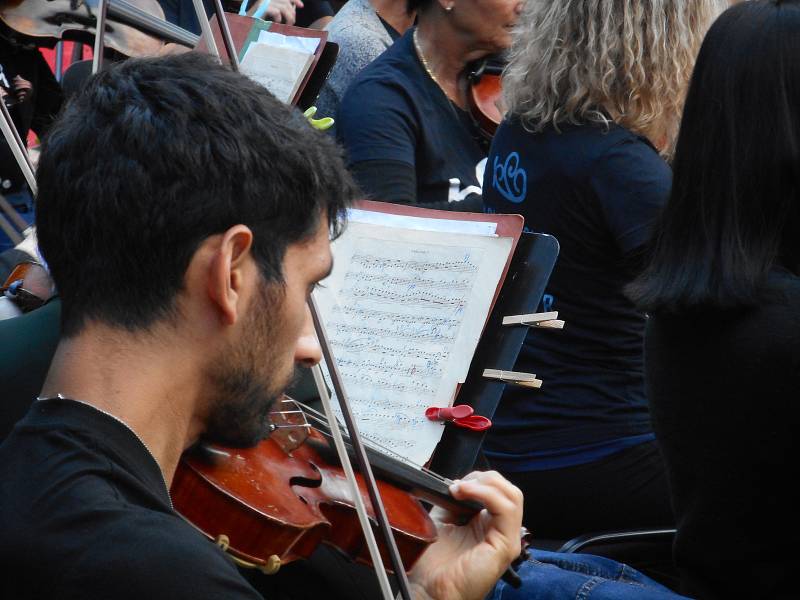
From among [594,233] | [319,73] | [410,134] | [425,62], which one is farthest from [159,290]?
[425,62]

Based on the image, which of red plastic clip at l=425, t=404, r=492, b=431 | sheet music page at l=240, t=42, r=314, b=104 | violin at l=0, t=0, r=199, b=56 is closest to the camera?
red plastic clip at l=425, t=404, r=492, b=431

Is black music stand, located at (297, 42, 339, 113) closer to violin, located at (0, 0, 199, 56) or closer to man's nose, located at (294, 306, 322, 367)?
man's nose, located at (294, 306, 322, 367)

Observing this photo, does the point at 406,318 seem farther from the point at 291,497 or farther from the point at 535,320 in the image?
the point at 291,497

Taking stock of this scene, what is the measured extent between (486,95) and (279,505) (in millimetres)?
1770

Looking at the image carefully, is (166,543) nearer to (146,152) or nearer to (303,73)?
(146,152)

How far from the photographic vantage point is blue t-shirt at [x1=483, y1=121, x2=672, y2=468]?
2.07 metres

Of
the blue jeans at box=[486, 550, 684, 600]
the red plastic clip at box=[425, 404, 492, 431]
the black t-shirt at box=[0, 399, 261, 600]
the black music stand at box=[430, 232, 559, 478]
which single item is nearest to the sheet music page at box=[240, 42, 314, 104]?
the black music stand at box=[430, 232, 559, 478]

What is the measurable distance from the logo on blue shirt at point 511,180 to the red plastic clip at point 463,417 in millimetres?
701

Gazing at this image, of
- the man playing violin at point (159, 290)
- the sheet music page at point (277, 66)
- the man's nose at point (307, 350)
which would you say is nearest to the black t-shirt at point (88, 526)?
→ the man playing violin at point (159, 290)

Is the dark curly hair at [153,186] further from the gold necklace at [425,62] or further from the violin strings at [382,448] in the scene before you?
the gold necklace at [425,62]

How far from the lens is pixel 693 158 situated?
5.27ft

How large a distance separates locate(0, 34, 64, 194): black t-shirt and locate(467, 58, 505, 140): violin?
4.17 ft

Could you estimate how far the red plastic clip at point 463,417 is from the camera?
5.23 feet

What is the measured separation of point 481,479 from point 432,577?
0.16 metres
